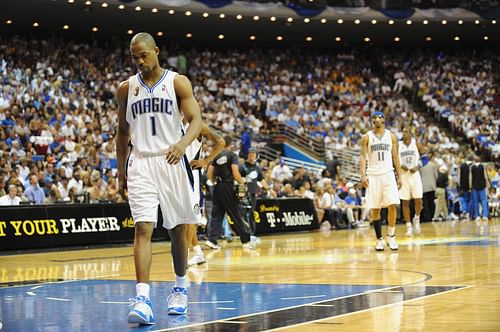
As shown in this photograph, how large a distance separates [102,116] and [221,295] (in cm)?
2231

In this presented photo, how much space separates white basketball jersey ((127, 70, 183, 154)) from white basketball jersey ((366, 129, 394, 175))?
8.64m

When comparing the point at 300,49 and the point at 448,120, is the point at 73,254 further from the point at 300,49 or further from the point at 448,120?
the point at 300,49

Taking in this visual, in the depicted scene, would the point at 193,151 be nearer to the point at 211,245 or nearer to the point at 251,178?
the point at 211,245

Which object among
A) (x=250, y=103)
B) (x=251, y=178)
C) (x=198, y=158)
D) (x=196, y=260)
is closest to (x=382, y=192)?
(x=196, y=260)

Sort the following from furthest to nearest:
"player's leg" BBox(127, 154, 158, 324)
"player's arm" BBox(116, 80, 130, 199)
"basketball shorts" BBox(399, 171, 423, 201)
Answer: "basketball shorts" BBox(399, 171, 423, 201), "player's arm" BBox(116, 80, 130, 199), "player's leg" BBox(127, 154, 158, 324)

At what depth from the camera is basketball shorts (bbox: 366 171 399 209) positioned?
1579 cm

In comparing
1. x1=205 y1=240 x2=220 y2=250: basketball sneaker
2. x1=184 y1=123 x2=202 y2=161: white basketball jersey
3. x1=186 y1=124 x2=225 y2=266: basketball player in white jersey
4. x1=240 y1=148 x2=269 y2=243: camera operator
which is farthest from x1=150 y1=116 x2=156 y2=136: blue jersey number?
x1=240 y1=148 x2=269 y2=243: camera operator

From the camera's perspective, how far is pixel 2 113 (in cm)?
2680

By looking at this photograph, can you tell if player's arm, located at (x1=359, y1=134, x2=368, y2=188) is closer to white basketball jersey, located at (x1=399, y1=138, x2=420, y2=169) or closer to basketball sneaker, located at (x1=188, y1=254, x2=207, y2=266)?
basketball sneaker, located at (x1=188, y1=254, x2=207, y2=266)

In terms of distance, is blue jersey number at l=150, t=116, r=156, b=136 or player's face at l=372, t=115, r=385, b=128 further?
player's face at l=372, t=115, r=385, b=128

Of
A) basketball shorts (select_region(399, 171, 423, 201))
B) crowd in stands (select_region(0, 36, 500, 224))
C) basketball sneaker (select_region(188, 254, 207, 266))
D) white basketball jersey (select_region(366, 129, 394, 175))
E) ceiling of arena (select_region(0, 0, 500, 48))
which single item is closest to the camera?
basketball sneaker (select_region(188, 254, 207, 266))

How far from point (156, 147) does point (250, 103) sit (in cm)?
3161

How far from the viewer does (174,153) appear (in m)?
7.38

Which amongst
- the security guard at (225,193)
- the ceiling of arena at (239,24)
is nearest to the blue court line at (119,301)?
the security guard at (225,193)
